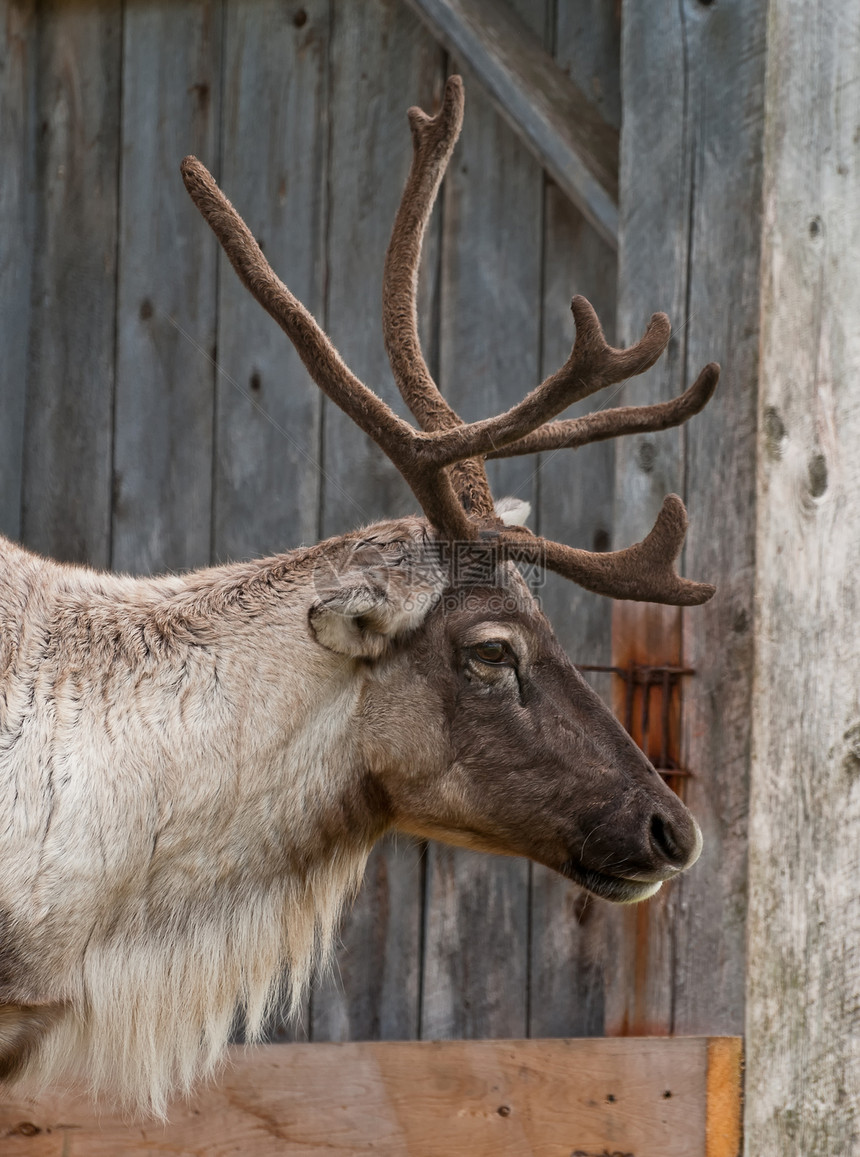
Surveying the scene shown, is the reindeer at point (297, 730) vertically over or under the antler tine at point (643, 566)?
under

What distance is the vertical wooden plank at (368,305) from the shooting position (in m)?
3.69

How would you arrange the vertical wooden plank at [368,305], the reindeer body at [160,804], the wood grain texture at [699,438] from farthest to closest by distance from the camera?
the vertical wooden plank at [368,305]
the wood grain texture at [699,438]
the reindeer body at [160,804]

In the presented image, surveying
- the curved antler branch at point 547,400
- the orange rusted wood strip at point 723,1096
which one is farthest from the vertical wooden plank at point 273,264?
the orange rusted wood strip at point 723,1096

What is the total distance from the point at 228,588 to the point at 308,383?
4.24ft

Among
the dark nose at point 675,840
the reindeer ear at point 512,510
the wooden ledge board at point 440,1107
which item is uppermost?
the reindeer ear at point 512,510

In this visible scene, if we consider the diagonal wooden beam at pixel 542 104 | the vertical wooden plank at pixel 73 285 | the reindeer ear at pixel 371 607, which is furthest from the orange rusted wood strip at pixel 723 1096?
the vertical wooden plank at pixel 73 285

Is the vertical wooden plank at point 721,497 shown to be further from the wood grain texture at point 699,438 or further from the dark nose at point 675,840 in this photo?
the dark nose at point 675,840

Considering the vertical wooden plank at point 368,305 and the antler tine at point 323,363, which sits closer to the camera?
the antler tine at point 323,363

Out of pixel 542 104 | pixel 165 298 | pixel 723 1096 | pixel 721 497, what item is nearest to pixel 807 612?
pixel 721 497

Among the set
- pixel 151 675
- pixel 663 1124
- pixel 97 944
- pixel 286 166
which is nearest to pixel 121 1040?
pixel 97 944

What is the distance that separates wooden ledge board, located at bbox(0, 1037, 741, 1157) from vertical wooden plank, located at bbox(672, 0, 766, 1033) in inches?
6.0

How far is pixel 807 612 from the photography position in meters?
3.15

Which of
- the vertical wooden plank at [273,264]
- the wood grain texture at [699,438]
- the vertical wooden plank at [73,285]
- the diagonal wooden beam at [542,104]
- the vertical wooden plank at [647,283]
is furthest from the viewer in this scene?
the vertical wooden plank at [73,285]

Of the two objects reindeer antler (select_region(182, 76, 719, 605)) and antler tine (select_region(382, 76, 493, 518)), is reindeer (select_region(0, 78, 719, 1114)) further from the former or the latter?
antler tine (select_region(382, 76, 493, 518))
